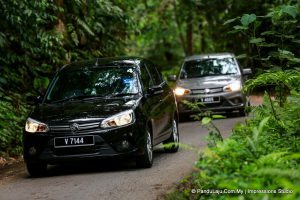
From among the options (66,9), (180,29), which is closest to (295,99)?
(66,9)

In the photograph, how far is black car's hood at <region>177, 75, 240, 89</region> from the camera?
797 inches

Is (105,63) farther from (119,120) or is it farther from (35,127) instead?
(35,127)

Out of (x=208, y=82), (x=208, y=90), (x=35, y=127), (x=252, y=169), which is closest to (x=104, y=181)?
(x=35, y=127)

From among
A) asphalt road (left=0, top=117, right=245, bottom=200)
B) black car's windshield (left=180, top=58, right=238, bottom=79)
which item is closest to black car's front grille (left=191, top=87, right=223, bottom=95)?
black car's windshield (left=180, top=58, right=238, bottom=79)

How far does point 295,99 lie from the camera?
31.5 feet

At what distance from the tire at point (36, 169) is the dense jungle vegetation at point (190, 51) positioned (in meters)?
3.00

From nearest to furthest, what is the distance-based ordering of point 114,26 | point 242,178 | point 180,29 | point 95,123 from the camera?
point 242,178 → point 95,123 → point 114,26 → point 180,29

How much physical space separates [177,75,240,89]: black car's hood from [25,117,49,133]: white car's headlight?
956 cm

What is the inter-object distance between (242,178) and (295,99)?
339 cm

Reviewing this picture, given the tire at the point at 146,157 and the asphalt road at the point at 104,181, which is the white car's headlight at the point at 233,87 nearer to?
the asphalt road at the point at 104,181

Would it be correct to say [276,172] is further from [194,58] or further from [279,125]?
[194,58]

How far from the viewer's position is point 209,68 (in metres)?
21.0

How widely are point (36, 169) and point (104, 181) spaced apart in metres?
1.61

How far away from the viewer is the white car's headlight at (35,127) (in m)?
11.1
